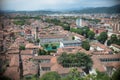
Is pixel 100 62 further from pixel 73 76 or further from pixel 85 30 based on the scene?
pixel 85 30

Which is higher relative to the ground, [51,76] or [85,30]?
[85,30]

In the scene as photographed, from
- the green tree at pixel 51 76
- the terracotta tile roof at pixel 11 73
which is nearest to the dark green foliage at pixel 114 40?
the green tree at pixel 51 76

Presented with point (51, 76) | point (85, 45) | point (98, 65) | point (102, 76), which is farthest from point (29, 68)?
point (85, 45)

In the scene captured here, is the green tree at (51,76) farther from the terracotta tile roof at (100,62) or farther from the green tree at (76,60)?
the terracotta tile roof at (100,62)

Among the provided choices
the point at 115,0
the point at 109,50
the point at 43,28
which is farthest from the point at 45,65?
the point at 115,0

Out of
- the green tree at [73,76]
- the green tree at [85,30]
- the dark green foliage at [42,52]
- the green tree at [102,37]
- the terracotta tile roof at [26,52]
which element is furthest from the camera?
the green tree at [102,37]

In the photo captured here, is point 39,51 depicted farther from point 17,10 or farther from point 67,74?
point 17,10

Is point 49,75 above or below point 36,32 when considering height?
below

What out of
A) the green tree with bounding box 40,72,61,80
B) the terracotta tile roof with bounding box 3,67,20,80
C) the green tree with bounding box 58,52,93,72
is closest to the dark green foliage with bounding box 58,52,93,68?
the green tree with bounding box 58,52,93,72
